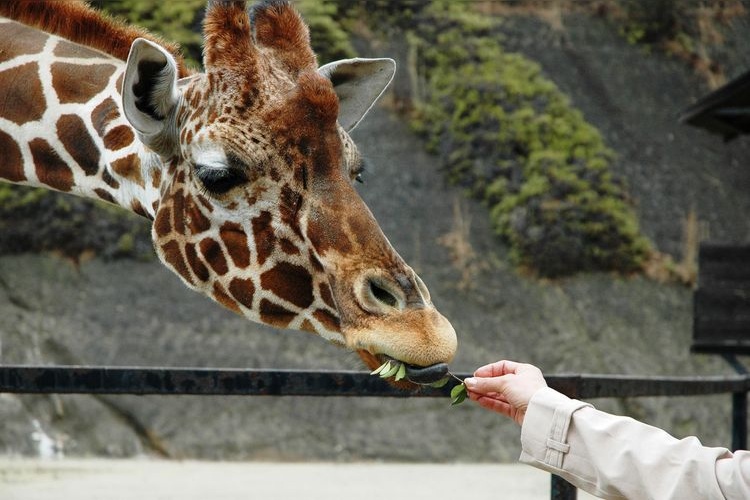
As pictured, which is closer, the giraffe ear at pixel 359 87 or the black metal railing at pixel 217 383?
the black metal railing at pixel 217 383

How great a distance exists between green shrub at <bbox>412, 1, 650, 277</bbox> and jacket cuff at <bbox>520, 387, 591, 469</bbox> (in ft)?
23.7

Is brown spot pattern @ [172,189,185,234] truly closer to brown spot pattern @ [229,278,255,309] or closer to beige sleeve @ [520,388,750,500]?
brown spot pattern @ [229,278,255,309]

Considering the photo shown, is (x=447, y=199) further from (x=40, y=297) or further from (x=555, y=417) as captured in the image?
(x=555, y=417)

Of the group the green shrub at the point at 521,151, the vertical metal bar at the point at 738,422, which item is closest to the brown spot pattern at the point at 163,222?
the vertical metal bar at the point at 738,422

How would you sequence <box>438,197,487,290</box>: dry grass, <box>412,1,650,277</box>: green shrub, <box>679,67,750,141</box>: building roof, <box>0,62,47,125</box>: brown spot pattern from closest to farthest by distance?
<box>0,62,47,125</box>: brown spot pattern, <box>679,67,750,141</box>: building roof, <box>438,197,487,290</box>: dry grass, <box>412,1,650,277</box>: green shrub

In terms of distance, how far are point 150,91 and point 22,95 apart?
1.95 feet

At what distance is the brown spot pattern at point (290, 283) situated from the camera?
201 centimetres

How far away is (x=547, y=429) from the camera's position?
1.50 meters

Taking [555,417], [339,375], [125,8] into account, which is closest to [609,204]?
[125,8]

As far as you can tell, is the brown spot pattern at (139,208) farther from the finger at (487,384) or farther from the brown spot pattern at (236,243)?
the finger at (487,384)

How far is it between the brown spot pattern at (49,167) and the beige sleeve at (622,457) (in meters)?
1.44

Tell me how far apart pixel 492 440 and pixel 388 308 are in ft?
20.6

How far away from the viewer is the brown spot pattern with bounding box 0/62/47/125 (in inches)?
98.8

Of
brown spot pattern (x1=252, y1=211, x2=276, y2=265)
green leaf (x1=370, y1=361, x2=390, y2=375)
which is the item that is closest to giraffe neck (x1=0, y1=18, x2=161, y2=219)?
brown spot pattern (x1=252, y1=211, x2=276, y2=265)
